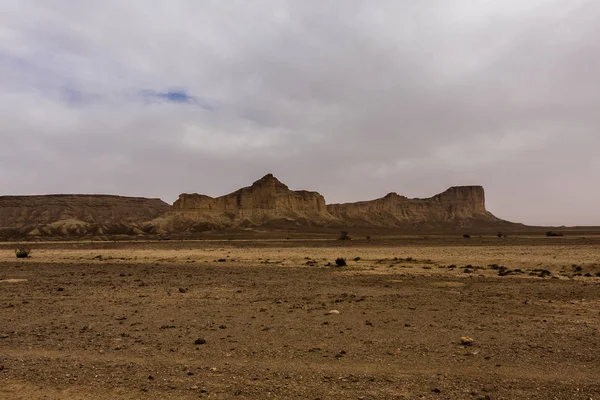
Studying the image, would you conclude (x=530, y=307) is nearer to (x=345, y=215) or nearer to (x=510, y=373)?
(x=510, y=373)

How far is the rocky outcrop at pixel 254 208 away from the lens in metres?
141

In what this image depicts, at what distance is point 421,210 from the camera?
186250 mm

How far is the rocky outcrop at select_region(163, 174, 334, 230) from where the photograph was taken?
14138 cm

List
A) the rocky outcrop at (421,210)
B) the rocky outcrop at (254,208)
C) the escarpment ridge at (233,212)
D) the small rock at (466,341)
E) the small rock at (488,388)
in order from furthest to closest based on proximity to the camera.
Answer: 1. the rocky outcrop at (421,210)
2. the rocky outcrop at (254,208)
3. the escarpment ridge at (233,212)
4. the small rock at (466,341)
5. the small rock at (488,388)

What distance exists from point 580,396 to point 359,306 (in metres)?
7.46

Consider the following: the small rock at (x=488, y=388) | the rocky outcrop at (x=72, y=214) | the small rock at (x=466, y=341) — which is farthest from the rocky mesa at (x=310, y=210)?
the small rock at (x=488, y=388)

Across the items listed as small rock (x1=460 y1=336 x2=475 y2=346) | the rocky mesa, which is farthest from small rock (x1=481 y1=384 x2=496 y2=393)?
the rocky mesa

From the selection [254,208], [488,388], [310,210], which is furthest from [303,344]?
[310,210]

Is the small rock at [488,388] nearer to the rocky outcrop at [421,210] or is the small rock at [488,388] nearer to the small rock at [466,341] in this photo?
the small rock at [466,341]

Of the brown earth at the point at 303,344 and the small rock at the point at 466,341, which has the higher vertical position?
the small rock at the point at 466,341

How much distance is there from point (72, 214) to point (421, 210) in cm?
13251

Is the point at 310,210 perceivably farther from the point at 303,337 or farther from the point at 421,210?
the point at 303,337

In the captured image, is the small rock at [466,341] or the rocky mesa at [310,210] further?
the rocky mesa at [310,210]

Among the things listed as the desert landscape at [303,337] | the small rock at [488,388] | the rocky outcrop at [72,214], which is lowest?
the desert landscape at [303,337]
